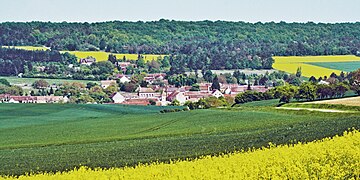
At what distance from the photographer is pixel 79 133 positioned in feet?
199

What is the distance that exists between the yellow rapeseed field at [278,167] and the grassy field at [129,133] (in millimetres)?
10385

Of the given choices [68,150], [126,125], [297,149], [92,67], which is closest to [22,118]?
[126,125]

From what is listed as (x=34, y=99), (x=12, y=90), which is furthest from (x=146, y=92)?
(x=34, y=99)

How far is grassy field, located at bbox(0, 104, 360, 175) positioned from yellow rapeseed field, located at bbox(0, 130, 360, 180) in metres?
10.4

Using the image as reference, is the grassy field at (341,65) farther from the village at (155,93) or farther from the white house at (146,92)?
the white house at (146,92)

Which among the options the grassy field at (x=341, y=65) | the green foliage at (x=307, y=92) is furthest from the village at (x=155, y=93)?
the green foliage at (x=307, y=92)

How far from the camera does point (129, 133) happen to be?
59281 millimetres

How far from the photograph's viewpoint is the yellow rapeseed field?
18864 millimetres

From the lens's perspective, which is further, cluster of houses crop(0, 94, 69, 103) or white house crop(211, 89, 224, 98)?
white house crop(211, 89, 224, 98)

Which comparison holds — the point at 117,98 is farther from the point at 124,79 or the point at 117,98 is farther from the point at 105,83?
the point at 124,79

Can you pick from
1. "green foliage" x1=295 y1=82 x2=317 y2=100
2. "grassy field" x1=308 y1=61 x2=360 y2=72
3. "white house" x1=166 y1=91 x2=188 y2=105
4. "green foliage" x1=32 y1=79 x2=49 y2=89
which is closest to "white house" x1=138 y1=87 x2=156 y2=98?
"white house" x1=166 y1=91 x2=188 y2=105

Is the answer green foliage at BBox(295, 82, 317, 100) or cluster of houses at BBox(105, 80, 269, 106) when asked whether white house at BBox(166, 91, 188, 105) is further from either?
green foliage at BBox(295, 82, 317, 100)

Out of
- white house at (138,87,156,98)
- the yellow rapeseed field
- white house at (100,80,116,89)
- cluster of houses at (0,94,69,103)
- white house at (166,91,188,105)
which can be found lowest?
white house at (138,87,156,98)

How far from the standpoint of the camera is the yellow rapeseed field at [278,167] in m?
18.9
